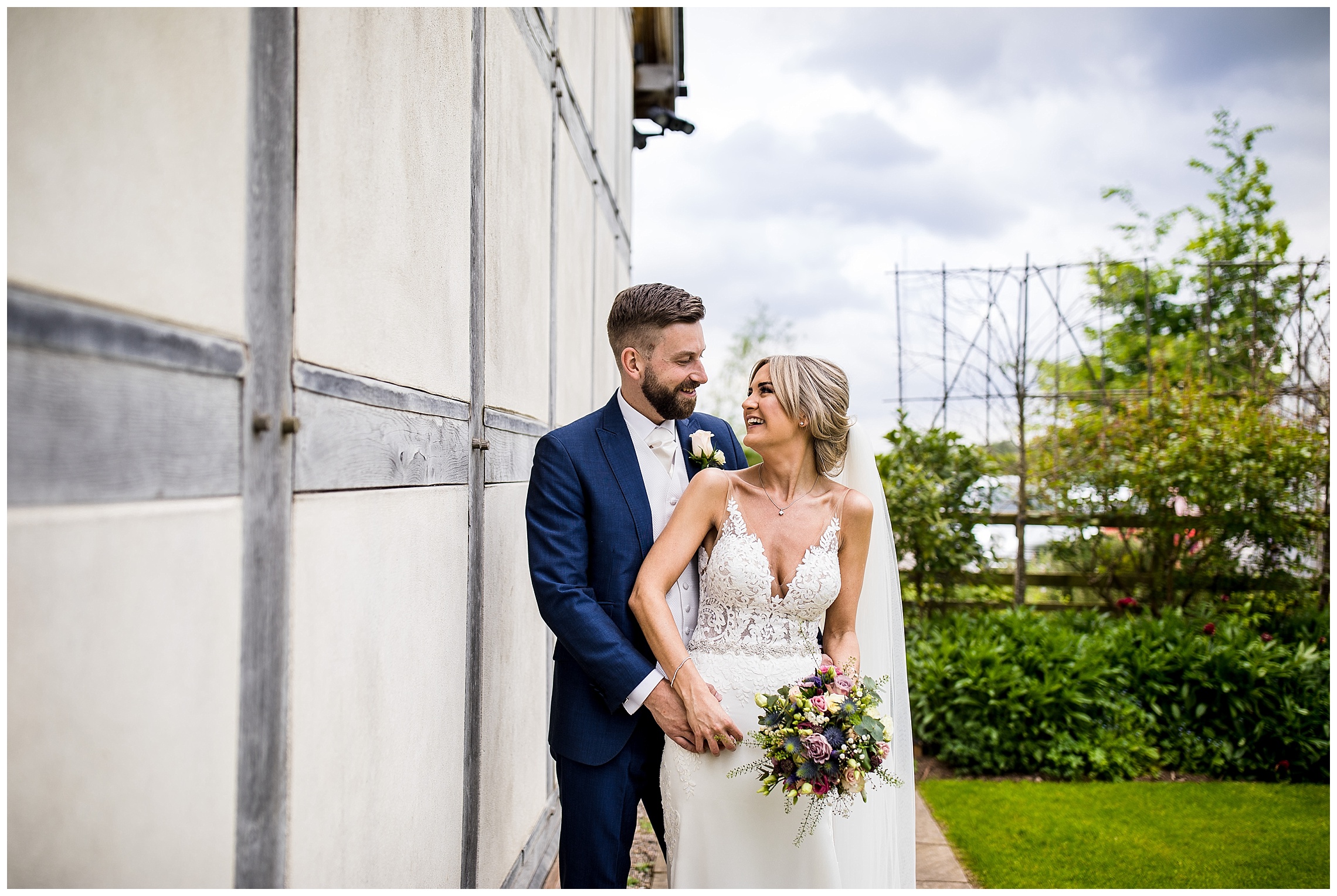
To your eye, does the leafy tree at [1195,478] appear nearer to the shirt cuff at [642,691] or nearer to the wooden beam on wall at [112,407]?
the shirt cuff at [642,691]

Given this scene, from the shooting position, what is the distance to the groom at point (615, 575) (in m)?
2.33

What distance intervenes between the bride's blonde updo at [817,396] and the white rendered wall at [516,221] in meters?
0.93

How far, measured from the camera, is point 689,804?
239 centimetres

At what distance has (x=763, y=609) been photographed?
2477mm

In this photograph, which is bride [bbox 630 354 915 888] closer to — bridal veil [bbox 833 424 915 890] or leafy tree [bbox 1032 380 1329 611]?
bridal veil [bbox 833 424 915 890]

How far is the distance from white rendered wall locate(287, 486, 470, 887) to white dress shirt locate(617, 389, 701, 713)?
55cm

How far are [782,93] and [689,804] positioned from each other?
22.2m

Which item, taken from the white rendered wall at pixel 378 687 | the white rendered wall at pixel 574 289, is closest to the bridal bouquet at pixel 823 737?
the white rendered wall at pixel 378 687

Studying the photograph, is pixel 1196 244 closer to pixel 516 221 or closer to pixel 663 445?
pixel 516 221

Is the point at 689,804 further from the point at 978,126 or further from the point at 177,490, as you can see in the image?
the point at 978,126

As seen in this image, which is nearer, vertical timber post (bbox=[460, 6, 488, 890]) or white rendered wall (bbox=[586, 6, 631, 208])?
vertical timber post (bbox=[460, 6, 488, 890])

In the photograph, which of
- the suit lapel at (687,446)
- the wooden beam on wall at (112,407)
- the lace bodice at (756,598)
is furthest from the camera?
the suit lapel at (687,446)

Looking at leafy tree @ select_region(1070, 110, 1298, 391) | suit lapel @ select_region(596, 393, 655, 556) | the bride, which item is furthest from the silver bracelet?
leafy tree @ select_region(1070, 110, 1298, 391)

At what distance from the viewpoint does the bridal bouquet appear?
209 centimetres
